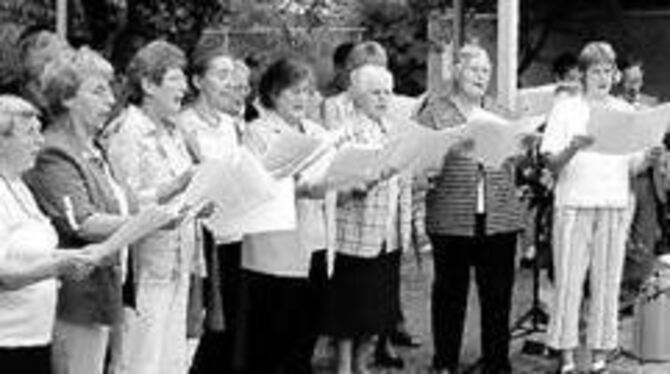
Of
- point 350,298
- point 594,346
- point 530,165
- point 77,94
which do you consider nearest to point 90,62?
point 77,94

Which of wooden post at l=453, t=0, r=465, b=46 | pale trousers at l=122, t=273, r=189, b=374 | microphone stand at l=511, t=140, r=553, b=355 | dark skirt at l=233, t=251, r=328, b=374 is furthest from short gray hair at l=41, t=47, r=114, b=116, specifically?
wooden post at l=453, t=0, r=465, b=46

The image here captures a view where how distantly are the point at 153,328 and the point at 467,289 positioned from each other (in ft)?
6.83

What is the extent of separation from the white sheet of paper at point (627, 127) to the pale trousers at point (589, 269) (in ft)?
1.98

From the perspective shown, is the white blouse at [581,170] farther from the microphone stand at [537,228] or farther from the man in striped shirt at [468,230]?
the man in striped shirt at [468,230]

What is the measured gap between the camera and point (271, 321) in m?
5.24

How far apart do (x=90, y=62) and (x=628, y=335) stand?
4.44 meters

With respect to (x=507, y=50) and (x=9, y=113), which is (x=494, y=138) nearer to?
(x=507, y=50)

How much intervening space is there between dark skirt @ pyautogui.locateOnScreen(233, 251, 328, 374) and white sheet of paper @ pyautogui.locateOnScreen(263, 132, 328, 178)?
0.67 m

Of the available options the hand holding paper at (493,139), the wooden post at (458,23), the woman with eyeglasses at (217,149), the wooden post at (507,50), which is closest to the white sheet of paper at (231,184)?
the woman with eyeglasses at (217,149)

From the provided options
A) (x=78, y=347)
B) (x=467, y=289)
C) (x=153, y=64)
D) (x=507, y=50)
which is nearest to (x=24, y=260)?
(x=78, y=347)

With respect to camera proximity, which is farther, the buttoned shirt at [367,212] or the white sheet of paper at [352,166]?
the buttoned shirt at [367,212]

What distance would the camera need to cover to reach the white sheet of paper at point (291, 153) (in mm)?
4574

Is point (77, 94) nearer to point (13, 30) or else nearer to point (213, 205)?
point (213, 205)

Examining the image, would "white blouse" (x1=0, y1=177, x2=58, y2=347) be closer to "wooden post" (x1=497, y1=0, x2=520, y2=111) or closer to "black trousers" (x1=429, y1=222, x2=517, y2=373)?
"black trousers" (x1=429, y1=222, x2=517, y2=373)
